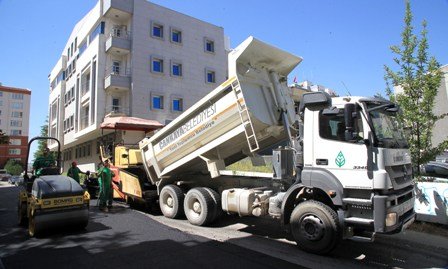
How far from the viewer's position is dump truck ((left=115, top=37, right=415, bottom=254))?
590cm

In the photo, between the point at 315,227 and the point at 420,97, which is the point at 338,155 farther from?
the point at 420,97

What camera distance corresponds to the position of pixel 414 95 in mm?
9555

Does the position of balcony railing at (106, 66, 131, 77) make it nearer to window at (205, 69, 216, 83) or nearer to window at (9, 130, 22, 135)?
window at (205, 69, 216, 83)

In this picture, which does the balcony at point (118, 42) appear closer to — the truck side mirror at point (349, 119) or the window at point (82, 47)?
the window at point (82, 47)

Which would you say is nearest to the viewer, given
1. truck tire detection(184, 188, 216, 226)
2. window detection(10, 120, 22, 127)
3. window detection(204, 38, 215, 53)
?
truck tire detection(184, 188, 216, 226)

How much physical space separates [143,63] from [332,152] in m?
23.4

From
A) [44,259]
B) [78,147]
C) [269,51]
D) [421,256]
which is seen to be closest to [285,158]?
[269,51]

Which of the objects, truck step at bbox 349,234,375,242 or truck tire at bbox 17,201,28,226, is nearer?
truck step at bbox 349,234,375,242

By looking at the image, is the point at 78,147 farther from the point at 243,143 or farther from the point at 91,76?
the point at 243,143

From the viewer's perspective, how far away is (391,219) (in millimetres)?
5664

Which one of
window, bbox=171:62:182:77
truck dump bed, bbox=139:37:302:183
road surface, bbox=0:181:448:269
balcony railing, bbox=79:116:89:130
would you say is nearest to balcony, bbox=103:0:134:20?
window, bbox=171:62:182:77

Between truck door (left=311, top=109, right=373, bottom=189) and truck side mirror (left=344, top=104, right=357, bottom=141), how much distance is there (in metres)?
0.12

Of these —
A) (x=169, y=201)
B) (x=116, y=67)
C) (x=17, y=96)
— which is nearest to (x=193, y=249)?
(x=169, y=201)

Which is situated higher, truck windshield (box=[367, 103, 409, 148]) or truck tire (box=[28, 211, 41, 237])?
truck windshield (box=[367, 103, 409, 148])
